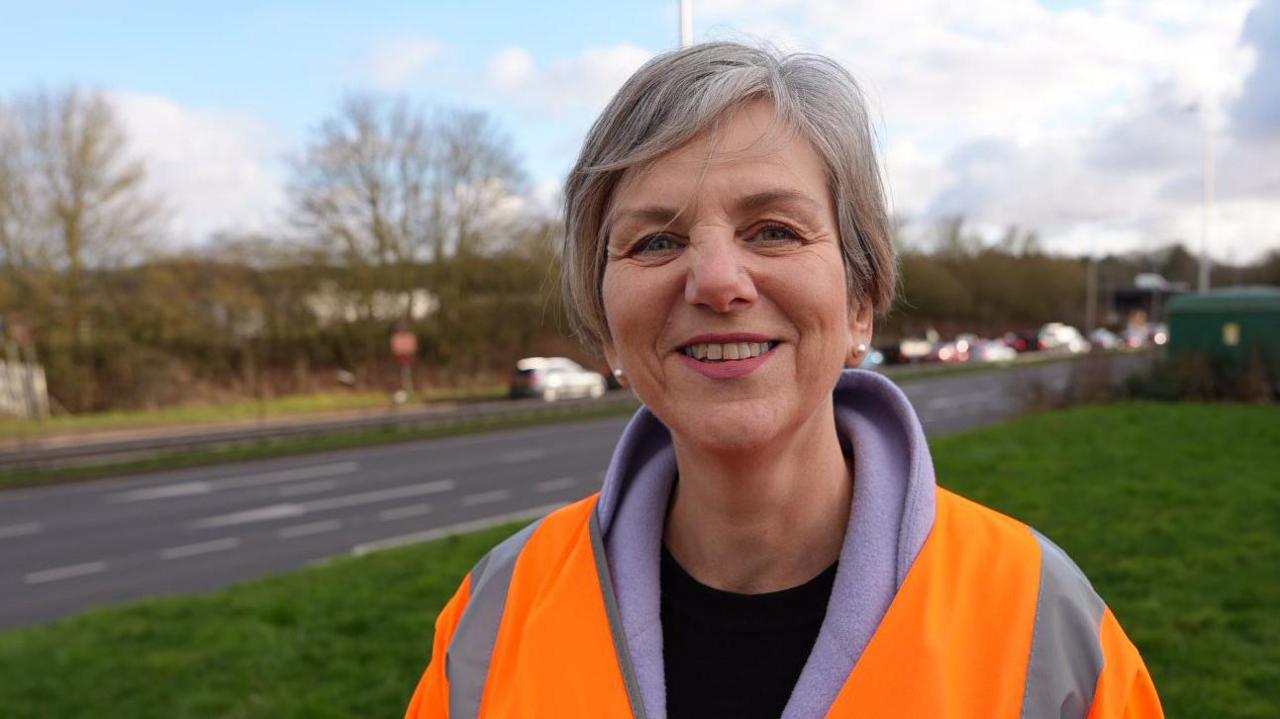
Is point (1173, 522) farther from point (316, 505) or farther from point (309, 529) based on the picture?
point (316, 505)

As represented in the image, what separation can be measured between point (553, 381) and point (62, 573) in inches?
944

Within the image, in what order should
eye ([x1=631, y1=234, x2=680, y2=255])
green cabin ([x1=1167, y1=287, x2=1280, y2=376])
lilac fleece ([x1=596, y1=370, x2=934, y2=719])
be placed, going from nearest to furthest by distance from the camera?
lilac fleece ([x1=596, y1=370, x2=934, y2=719]) < eye ([x1=631, y1=234, x2=680, y2=255]) < green cabin ([x1=1167, y1=287, x2=1280, y2=376])

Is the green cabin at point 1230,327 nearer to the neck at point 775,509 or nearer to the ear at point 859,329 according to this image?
the ear at point 859,329

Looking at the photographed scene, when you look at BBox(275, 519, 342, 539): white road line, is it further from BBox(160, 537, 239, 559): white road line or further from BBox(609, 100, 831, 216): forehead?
BBox(609, 100, 831, 216): forehead

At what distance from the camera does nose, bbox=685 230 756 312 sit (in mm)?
1583

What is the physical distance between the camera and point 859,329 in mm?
1873

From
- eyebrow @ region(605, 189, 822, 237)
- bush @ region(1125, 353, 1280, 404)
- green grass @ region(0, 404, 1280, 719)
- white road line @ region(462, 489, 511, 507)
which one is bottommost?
white road line @ region(462, 489, 511, 507)

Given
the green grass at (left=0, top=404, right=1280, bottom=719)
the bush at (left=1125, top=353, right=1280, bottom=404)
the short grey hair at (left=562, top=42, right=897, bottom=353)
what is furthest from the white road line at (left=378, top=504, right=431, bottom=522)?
the bush at (left=1125, top=353, right=1280, bottom=404)

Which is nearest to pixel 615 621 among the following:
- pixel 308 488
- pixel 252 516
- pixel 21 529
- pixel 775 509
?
pixel 775 509

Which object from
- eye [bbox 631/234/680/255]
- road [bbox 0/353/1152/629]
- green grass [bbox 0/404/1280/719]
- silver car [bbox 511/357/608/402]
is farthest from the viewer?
silver car [bbox 511/357/608/402]

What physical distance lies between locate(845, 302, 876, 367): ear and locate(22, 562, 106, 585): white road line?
12.0 meters

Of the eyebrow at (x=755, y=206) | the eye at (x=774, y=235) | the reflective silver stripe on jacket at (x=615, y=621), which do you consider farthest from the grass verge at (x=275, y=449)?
the eye at (x=774, y=235)

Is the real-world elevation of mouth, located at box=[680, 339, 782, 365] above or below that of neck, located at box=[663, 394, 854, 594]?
above

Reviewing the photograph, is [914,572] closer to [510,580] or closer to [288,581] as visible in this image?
[510,580]
